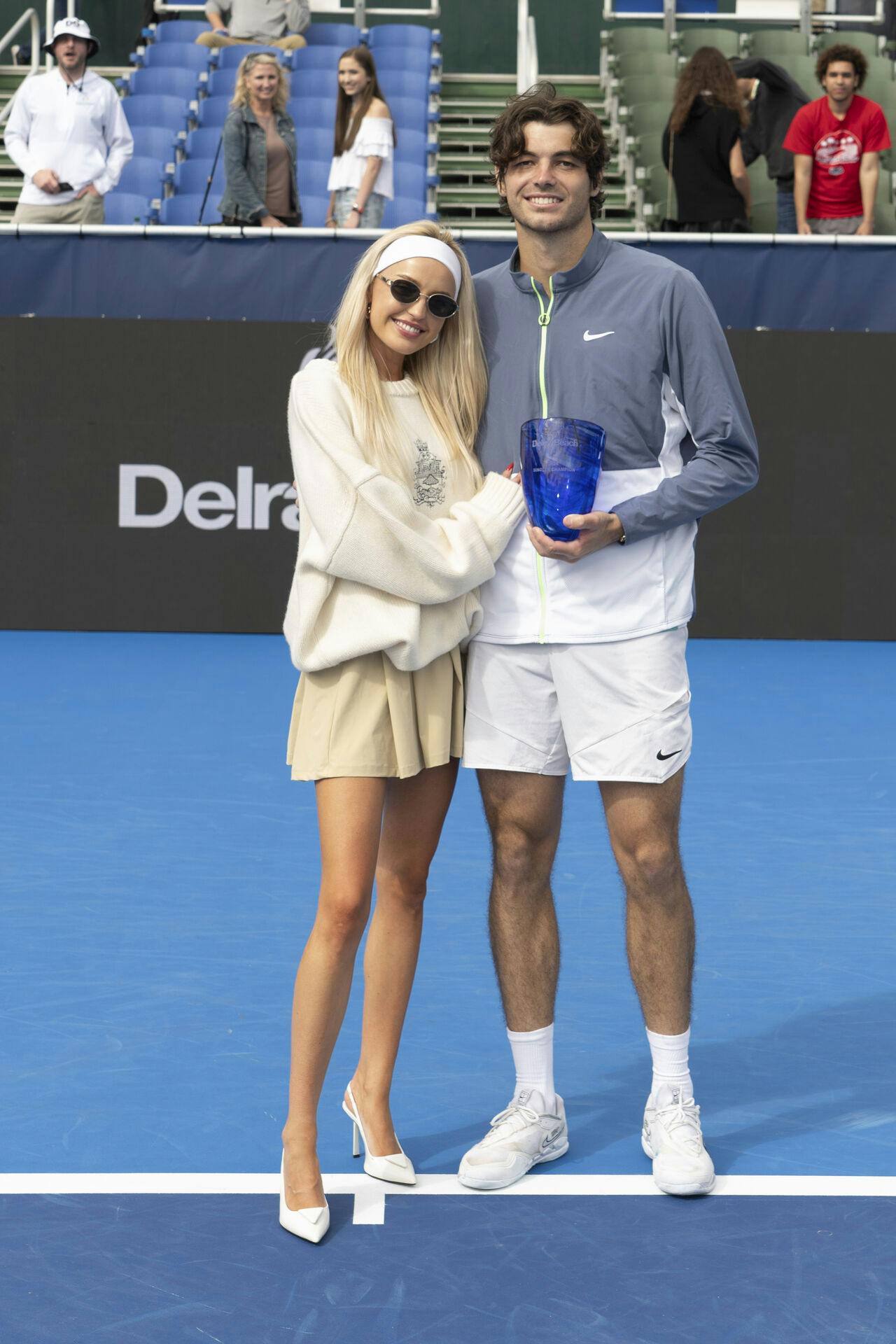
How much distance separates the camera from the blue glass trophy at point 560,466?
124 inches

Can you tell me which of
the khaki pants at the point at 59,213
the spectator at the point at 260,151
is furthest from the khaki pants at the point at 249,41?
the khaki pants at the point at 59,213

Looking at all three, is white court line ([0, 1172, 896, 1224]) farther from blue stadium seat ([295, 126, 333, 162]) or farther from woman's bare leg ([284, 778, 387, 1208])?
blue stadium seat ([295, 126, 333, 162])

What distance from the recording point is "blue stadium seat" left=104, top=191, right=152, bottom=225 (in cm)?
1372

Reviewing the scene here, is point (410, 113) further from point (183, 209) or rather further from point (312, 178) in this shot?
point (183, 209)

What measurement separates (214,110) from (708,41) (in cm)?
504

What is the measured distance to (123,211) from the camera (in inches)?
541

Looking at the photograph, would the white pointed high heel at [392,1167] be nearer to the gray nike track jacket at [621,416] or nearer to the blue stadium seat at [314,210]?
the gray nike track jacket at [621,416]

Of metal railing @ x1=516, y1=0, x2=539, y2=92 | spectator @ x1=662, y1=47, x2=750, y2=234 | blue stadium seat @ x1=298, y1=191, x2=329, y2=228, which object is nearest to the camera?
spectator @ x1=662, y1=47, x2=750, y2=234

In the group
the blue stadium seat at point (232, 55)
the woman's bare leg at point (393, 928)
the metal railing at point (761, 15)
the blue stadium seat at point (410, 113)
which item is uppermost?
the metal railing at point (761, 15)

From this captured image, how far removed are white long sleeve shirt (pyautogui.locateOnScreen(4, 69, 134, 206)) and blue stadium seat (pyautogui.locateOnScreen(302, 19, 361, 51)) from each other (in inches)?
186

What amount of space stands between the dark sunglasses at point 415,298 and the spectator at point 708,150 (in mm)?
8947

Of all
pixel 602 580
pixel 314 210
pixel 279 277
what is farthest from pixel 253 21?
pixel 602 580

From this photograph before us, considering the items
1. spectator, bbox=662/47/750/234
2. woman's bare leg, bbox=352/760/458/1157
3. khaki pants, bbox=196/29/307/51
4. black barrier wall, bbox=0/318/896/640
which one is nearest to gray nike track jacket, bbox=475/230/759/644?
woman's bare leg, bbox=352/760/458/1157

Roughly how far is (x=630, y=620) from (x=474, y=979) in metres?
1.44
